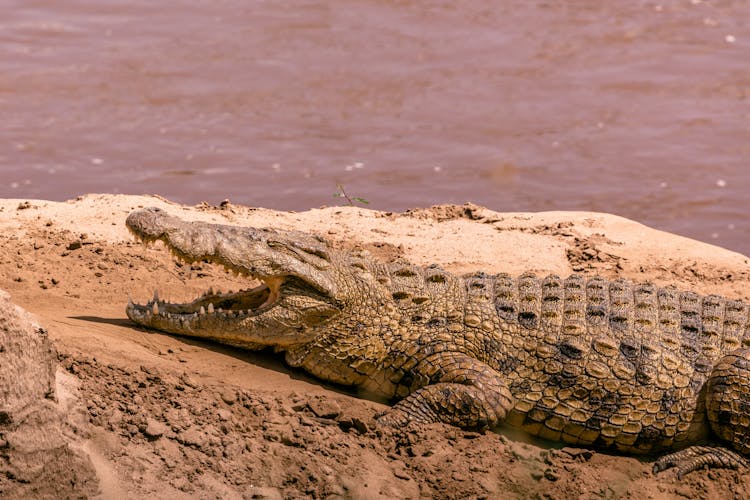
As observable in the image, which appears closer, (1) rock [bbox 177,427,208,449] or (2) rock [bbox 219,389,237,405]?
(1) rock [bbox 177,427,208,449]

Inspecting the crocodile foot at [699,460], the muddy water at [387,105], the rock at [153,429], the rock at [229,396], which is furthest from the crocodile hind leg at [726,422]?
the muddy water at [387,105]

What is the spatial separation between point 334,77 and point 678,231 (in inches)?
231

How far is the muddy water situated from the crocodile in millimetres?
5278

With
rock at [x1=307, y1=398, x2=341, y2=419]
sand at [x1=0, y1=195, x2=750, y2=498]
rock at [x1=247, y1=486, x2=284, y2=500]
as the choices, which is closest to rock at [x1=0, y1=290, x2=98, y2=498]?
sand at [x1=0, y1=195, x2=750, y2=498]

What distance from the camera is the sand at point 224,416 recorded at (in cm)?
440

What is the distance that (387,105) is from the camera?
1385 cm

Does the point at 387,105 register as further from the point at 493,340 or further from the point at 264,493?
the point at 264,493

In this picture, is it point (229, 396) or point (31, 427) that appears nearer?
point (31, 427)

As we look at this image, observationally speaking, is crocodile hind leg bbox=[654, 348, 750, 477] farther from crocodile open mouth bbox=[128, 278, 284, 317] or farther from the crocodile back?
crocodile open mouth bbox=[128, 278, 284, 317]

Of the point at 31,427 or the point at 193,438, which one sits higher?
the point at 31,427

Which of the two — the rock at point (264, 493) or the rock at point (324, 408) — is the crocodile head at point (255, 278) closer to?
the rock at point (324, 408)

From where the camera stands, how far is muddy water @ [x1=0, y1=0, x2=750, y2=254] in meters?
11.7

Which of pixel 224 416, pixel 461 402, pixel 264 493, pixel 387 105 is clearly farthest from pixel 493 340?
pixel 387 105

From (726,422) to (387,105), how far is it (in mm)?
9073
